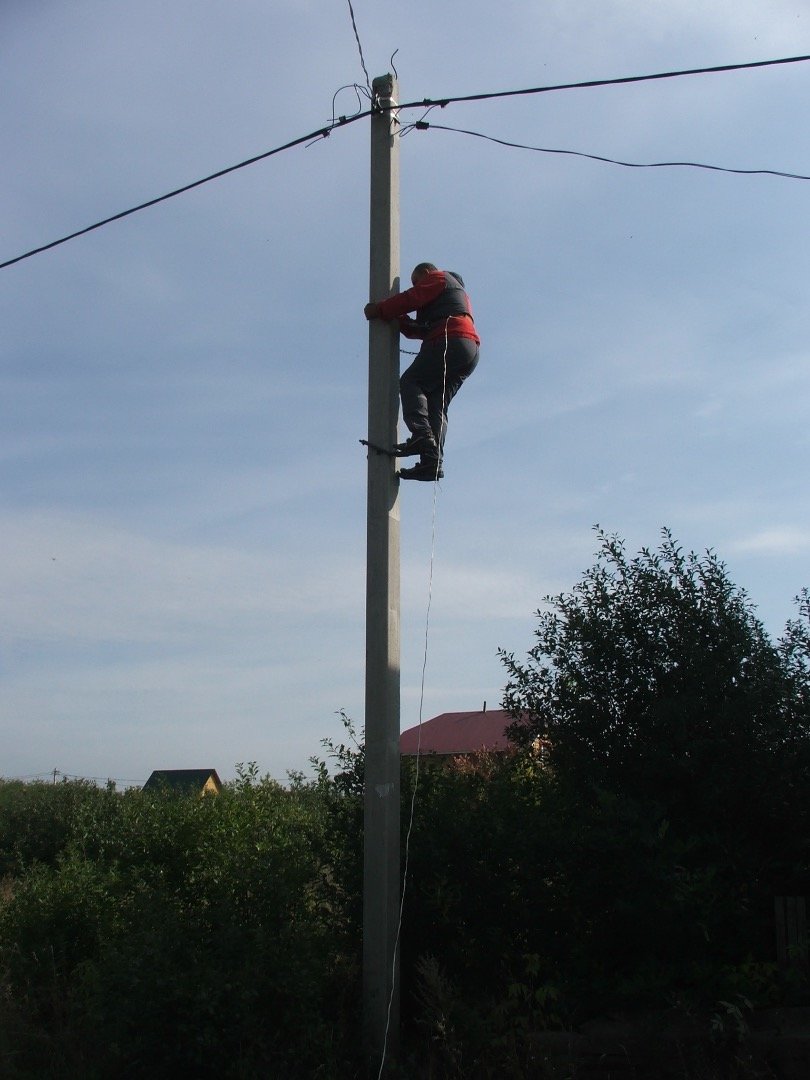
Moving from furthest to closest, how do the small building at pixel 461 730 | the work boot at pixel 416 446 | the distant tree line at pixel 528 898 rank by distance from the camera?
the small building at pixel 461 730
the work boot at pixel 416 446
the distant tree line at pixel 528 898

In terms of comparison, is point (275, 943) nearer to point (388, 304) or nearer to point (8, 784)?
point (388, 304)

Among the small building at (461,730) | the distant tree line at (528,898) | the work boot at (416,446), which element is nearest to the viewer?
the distant tree line at (528,898)

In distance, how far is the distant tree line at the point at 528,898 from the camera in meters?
5.32

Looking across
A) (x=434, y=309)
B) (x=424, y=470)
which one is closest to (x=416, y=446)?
(x=424, y=470)

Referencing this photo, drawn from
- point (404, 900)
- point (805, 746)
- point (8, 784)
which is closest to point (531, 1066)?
A: point (404, 900)

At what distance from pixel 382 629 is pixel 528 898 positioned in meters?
1.86

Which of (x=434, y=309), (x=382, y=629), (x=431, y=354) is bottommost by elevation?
(x=382, y=629)

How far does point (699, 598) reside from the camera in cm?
714

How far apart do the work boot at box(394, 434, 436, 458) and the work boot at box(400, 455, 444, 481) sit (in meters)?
0.05

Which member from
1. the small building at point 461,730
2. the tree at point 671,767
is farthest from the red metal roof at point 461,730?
the tree at point 671,767

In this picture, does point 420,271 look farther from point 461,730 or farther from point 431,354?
point 461,730

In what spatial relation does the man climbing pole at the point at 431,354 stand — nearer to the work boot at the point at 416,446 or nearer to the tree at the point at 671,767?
the work boot at the point at 416,446

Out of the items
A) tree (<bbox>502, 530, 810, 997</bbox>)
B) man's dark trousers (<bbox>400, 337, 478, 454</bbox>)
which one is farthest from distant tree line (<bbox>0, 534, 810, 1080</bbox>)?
man's dark trousers (<bbox>400, 337, 478, 454</bbox>)

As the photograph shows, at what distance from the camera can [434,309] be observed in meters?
6.65
